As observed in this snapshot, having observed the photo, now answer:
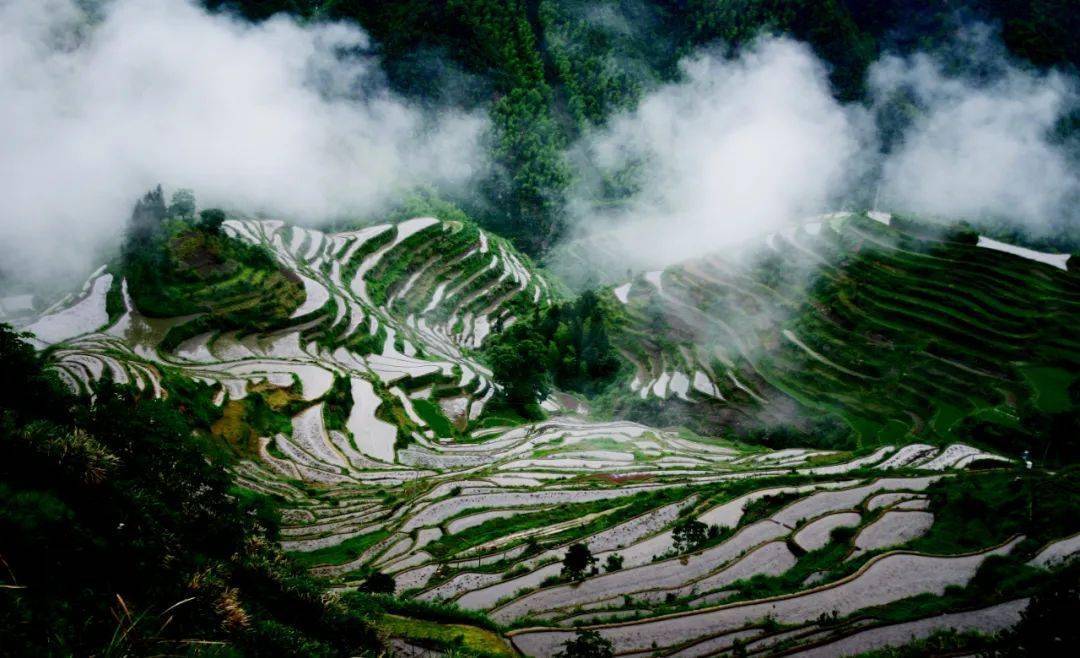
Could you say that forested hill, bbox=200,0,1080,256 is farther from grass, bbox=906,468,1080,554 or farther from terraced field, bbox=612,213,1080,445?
grass, bbox=906,468,1080,554

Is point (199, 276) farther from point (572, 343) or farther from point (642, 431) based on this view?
point (642, 431)

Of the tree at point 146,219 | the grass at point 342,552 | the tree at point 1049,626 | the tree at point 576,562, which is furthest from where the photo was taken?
the tree at point 146,219

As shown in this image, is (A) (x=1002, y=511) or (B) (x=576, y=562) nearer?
(B) (x=576, y=562)

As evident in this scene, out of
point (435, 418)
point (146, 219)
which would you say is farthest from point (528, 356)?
point (146, 219)

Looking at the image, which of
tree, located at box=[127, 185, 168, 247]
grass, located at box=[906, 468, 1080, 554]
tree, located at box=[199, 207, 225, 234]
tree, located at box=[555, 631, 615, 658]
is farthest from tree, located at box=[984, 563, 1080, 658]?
tree, located at box=[199, 207, 225, 234]

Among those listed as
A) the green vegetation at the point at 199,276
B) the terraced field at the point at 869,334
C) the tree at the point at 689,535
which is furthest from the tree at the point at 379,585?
the terraced field at the point at 869,334

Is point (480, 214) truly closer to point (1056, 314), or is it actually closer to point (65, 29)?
point (65, 29)

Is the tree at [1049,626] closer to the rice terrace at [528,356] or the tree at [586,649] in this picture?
the rice terrace at [528,356]
